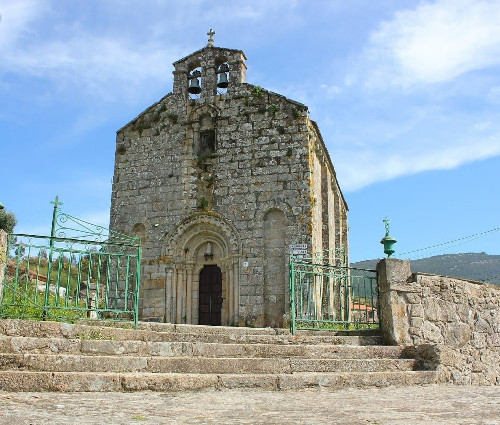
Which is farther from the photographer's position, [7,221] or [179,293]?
[7,221]

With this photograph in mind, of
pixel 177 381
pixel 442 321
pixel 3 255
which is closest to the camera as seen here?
pixel 177 381

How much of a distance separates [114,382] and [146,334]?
6.21 feet

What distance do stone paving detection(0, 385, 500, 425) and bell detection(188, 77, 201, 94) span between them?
1122 cm

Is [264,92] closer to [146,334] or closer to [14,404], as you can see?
[146,334]

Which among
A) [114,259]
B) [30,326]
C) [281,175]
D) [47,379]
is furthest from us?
[114,259]

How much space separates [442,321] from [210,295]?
23.3 feet

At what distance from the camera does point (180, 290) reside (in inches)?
562

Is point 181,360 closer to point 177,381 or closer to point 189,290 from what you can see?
point 177,381

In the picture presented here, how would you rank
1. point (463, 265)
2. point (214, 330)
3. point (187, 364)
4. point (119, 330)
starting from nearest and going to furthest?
point (187, 364) → point (119, 330) → point (214, 330) → point (463, 265)

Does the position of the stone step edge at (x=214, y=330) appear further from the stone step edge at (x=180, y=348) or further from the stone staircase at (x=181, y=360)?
the stone step edge at (x=180, y=348)

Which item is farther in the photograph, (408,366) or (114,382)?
(408,366)

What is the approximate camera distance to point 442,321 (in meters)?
9.09

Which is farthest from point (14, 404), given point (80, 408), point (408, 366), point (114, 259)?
point (114, 259)

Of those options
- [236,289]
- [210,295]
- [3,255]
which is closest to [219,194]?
[236,289]
